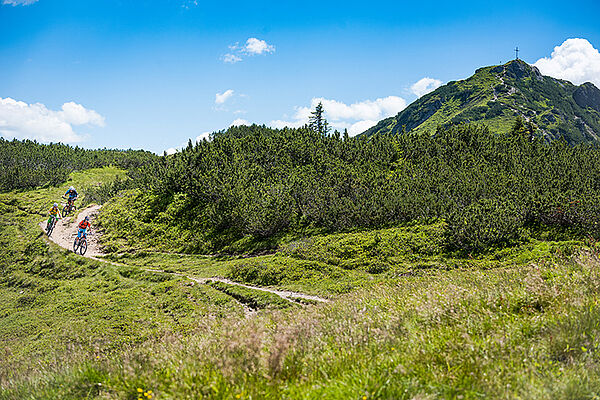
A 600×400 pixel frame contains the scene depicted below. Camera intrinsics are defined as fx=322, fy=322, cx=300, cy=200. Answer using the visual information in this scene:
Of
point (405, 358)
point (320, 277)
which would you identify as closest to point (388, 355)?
point (405, 358)

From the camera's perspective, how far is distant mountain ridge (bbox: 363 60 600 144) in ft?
433

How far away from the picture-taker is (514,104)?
142m

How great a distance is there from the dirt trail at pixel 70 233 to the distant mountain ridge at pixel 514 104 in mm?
122375

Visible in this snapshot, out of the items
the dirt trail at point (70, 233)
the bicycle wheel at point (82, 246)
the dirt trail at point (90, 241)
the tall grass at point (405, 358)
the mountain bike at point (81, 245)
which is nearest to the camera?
the tall grass at point (405, 358)

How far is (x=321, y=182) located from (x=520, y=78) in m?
188

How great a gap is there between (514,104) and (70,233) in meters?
166

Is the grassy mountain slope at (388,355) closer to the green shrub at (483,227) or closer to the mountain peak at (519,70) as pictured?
the green shrub at (483,227)

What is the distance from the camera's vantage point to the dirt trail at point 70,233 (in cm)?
2883

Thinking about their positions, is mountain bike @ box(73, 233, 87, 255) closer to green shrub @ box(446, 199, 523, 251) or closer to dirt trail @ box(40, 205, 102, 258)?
dirt trail @ box(40, 205, 102, 258)

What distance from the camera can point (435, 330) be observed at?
431 cm

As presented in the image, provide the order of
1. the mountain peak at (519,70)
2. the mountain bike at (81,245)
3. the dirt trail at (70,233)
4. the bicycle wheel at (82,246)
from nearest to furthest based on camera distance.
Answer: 1. the bicycle wheel at (82,246)
2. the mountain bike at (81,245)
3. the dirt trail at (70,233)
4. the mountain peak at (519,70)

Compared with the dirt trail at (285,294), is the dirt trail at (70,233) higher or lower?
higher

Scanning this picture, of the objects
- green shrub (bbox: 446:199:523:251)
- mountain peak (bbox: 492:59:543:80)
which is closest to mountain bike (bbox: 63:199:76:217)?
green shrub (bbox: 446:199:523:251)

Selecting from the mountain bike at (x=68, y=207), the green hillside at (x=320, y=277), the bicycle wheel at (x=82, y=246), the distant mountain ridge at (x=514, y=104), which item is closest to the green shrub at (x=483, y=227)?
the green hillside at (x=320, y=277)
